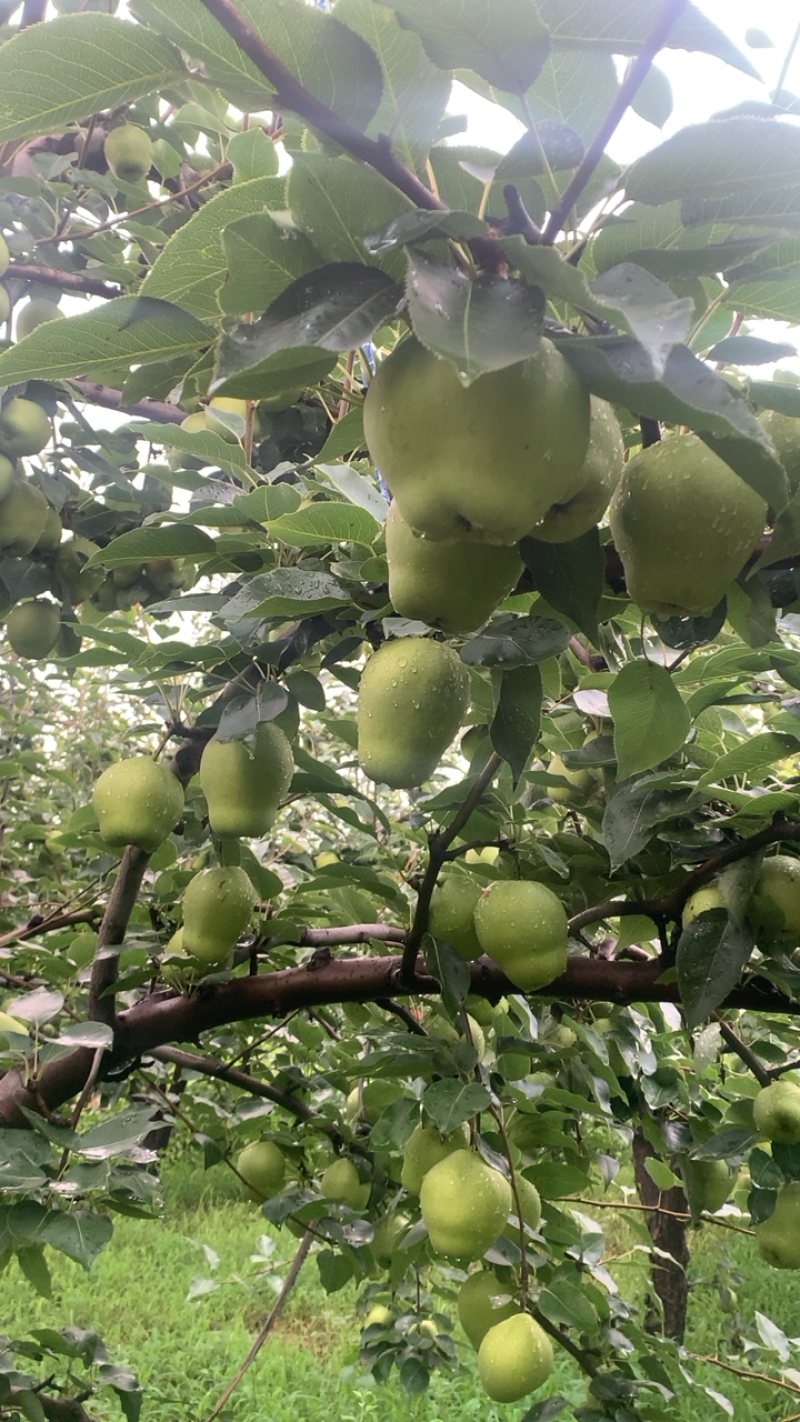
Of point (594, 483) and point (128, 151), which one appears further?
point (128, 151)

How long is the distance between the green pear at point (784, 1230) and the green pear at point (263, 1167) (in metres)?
0.84

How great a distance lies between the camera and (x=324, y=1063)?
210 centimetres

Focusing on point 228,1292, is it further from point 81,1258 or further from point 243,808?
point 243,808

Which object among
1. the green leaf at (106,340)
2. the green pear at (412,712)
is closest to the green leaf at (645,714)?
the green pear at (412,712)

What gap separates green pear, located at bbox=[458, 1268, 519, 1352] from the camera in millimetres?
1349

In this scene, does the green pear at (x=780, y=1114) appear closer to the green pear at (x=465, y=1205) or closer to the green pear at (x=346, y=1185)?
the green pear at (x=465, y=1205)

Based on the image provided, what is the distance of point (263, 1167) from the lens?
1729 millimetres

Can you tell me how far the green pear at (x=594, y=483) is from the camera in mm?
547

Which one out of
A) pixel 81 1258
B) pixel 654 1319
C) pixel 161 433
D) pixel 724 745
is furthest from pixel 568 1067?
pixel 654 1319

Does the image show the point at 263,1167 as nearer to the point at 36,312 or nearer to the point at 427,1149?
the point at 427,1149

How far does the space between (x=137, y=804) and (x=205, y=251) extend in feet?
2.63

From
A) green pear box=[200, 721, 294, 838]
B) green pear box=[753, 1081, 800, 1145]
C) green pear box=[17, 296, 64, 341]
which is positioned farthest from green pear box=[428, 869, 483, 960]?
green pear box=[17, 296, 64, 341]

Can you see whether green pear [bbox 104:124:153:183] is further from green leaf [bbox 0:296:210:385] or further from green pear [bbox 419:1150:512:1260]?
green pear [bbox 419:1150:512:1260]

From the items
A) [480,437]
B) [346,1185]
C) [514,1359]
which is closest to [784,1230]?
[514,1359]
